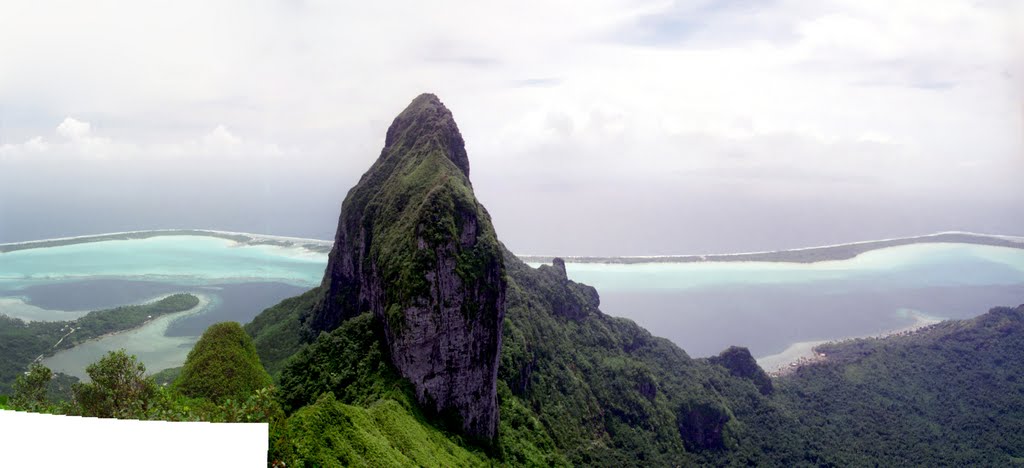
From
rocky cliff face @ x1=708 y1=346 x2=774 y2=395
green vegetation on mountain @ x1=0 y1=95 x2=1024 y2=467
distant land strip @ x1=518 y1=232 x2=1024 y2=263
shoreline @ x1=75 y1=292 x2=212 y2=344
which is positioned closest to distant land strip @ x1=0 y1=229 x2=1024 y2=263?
distant land strip @ x1=518 y1=232 x2=1024 y2=263

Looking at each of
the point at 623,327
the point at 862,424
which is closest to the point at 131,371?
the point at 623,327

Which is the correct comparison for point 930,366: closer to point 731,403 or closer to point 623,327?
point 731,403

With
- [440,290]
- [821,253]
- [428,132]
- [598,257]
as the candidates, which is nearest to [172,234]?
[598,257]

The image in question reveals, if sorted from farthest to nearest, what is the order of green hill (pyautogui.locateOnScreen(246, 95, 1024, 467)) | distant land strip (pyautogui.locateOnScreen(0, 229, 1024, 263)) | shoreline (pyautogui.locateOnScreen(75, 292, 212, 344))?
distant land strip (pyautogui.locateOnScreen(0, 229, 1024, 263)) → shoreline (pyautogui.locateOnScreen(75, 292, 212, 344)) → green hill (pyautogui.locateOnScreen(246, 95, 1024, 467))

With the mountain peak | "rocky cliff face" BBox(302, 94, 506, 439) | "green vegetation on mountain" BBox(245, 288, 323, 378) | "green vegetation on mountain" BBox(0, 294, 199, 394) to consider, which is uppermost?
the mountain peak

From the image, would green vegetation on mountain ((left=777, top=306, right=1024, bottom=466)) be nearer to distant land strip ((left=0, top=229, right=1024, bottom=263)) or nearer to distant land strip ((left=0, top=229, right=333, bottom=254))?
distant land strip ((left=0, top=229, right=1024, bottom=263))

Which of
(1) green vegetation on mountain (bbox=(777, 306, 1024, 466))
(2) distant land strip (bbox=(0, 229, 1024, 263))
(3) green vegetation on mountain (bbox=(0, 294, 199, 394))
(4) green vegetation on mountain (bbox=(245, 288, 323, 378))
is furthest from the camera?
(2) distant land strip (bbox=(0, 229, 1024, 263))

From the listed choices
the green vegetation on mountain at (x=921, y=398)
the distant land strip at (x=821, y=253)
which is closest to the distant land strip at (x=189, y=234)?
the distant land strip at (x=821, y=253)
